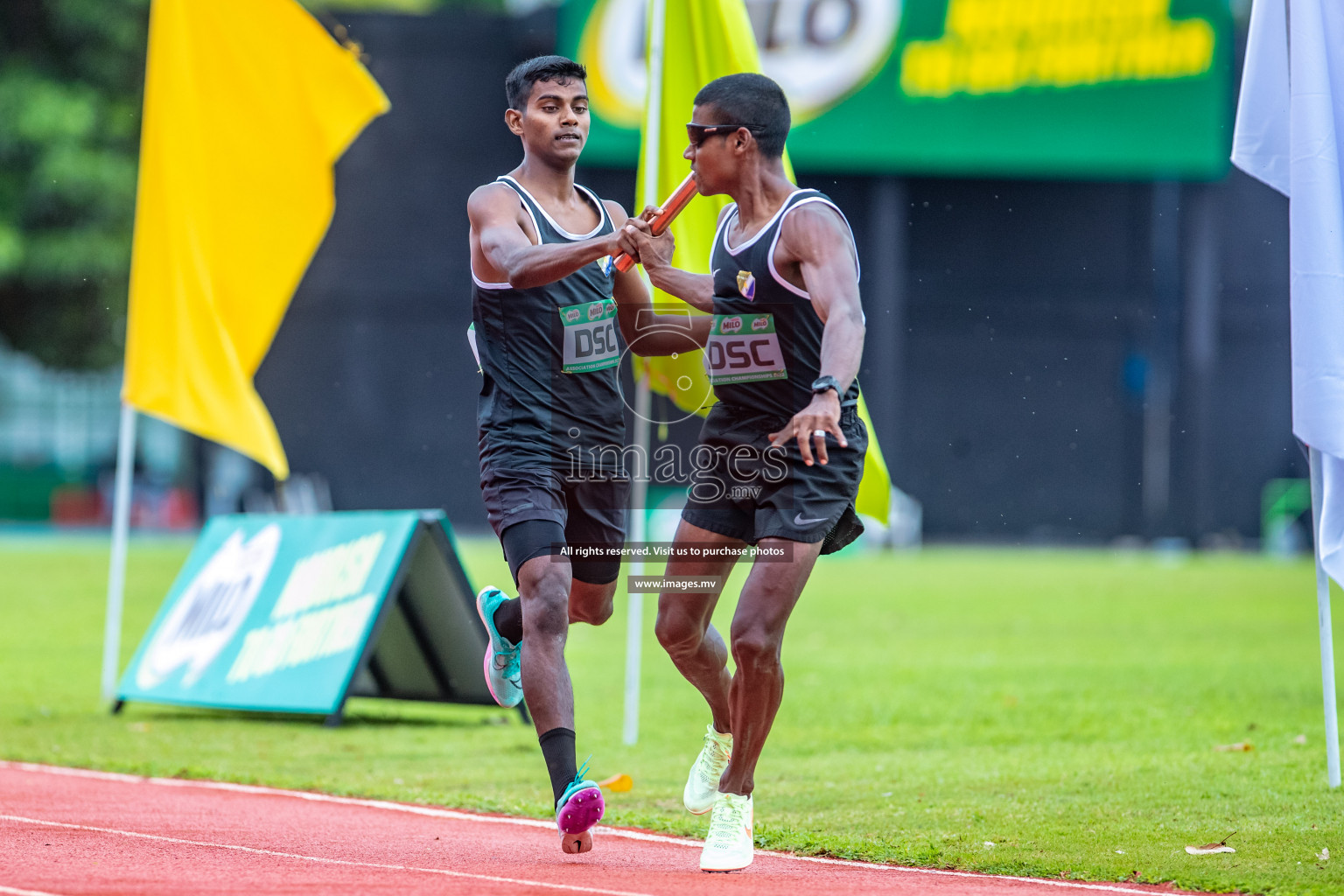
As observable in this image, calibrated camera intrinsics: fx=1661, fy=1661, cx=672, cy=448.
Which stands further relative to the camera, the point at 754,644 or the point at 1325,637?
the point at 1325,637

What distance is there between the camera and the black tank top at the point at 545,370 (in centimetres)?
580

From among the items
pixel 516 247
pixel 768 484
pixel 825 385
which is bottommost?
pixel 768 484

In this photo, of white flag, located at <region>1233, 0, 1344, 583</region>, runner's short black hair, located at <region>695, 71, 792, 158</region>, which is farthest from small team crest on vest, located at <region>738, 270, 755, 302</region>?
white flag, located at <region>1233, 0, 1344, 583</region>

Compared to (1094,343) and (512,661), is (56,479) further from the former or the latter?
(512,661)

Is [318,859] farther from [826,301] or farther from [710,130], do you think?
[710,130]

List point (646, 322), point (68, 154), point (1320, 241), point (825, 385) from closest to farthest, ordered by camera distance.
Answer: point (825, 385) → point (646, 322) → point (1320, 241) → point (68, 154)

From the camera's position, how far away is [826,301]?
5312mm

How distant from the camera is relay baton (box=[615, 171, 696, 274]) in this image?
5586 millimetres

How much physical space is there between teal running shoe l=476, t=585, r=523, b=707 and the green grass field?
0.84 meters

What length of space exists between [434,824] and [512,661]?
0.79 m

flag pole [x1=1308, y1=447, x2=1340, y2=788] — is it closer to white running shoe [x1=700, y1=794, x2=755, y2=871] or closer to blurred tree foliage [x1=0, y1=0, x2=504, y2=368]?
white running shoe [x1=700, y1=794, x2=755, y2=871]

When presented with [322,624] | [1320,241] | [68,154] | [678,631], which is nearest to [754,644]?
[678,631]

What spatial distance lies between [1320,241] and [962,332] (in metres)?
27.5

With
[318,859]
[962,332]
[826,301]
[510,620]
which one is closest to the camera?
[826,301]
